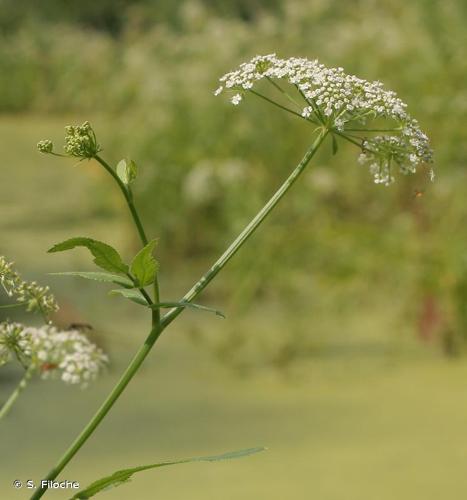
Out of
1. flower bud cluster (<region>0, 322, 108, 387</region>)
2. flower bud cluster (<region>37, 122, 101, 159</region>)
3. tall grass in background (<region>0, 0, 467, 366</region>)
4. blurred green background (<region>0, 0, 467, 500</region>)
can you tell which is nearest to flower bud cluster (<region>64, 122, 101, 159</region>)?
flower bud cluster (<region>37, 122, 101, 159</region>)

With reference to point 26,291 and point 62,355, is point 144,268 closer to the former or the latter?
point 26,291

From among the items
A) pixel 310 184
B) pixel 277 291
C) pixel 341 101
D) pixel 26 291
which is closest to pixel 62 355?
pixel 26 291

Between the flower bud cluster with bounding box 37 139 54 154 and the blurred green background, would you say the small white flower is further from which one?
the blurred green background

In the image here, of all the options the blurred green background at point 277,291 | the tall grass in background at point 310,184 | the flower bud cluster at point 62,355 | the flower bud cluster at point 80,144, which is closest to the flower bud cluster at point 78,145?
the flower bud cluster at point 80,144

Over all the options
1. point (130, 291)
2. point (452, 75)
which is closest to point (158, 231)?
point (452, 75)

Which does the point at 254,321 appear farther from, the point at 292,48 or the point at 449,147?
the point at 292,48

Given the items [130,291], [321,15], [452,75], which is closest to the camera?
[130,291]

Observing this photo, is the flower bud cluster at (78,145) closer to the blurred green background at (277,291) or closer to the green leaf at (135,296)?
the green leaf at (135,296)
